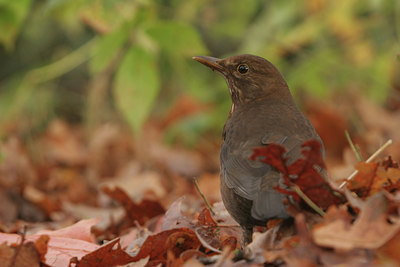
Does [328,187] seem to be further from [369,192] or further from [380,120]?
[380,120]

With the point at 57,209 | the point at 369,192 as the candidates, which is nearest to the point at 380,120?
the point at 57,209

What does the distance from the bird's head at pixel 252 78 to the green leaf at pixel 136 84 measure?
1.39 meters

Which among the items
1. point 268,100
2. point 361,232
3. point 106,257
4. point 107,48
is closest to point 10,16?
point 107,48

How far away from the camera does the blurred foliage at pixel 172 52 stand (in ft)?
14.5

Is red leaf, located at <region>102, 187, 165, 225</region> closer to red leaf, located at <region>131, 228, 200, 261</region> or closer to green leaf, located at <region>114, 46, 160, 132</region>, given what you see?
green leaf, located at <region>114, 46, 160, 132</region>

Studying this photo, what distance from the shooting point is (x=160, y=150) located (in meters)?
6.79

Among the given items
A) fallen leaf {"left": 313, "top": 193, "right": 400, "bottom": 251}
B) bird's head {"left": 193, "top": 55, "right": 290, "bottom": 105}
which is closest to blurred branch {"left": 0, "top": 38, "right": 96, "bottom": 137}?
bird's head {"left": 193, "top": 55, "right": 290, "bottom": 105}

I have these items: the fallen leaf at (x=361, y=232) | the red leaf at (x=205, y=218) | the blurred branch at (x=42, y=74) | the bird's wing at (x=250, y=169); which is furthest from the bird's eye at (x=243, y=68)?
the blurred branch at (x=42, y=74)

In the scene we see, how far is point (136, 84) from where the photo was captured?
4.43 metres

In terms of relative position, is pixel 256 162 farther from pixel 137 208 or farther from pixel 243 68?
pixel 137 208

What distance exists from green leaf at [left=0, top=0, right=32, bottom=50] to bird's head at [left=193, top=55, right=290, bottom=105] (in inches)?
92.7

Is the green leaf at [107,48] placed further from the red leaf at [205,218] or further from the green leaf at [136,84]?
the red leaf at [205,218]

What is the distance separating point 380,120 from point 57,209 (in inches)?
153

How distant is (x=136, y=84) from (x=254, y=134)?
2127 millimetres
